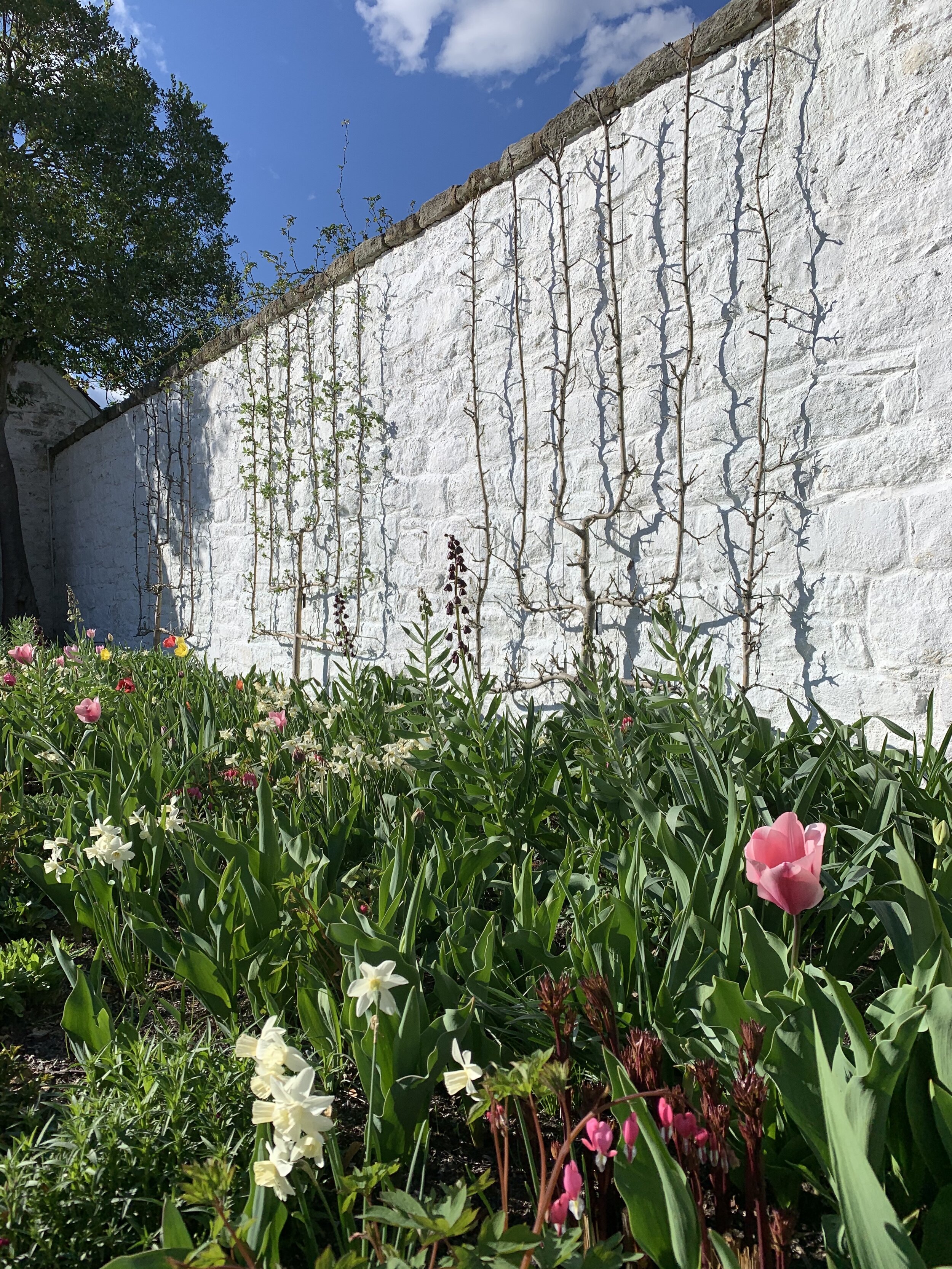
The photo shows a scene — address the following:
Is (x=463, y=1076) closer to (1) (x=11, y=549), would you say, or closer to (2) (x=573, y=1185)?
(2) (x=573, y=1185)

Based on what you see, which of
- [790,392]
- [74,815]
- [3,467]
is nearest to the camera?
[74,815]

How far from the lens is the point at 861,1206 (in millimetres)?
709

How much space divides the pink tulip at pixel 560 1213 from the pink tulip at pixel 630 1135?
0.07 metres

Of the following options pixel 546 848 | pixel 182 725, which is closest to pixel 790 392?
pixel 546 848

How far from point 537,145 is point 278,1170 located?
3833 millimetres

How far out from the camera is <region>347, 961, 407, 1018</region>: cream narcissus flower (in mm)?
934

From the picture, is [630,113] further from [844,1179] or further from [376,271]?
[844,1179]

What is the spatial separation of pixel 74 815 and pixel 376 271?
11.8ft

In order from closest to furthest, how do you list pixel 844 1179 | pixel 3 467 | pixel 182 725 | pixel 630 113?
pixel 844 1179 < pixel 182 725 < pixel 630 113 < pixel 3 467

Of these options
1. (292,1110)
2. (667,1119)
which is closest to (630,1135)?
(667,1119)

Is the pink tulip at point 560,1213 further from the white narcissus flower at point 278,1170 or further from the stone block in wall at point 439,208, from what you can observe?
the stone block in wall at point 439,208

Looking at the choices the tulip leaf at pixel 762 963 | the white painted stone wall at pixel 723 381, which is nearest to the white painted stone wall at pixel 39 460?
the white painted stone wall at pixel 723 381

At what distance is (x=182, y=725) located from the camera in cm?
290

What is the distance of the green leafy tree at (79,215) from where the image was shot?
9469 mm
